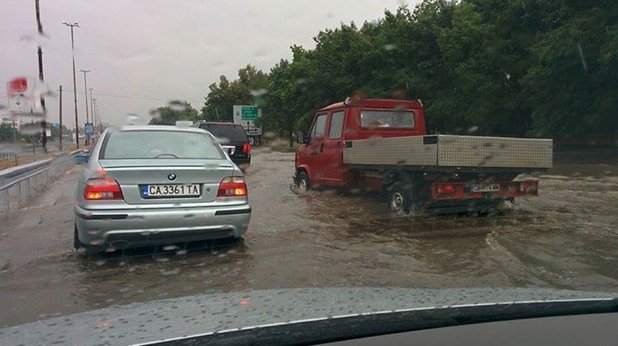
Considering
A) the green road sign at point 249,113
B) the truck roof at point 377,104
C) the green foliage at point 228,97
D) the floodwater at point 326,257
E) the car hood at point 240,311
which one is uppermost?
the green foliage at point 228,97

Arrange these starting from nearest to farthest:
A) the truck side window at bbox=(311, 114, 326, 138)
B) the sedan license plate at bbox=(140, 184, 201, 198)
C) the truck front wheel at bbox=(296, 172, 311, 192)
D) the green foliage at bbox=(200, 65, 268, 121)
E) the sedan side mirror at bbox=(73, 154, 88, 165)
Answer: the sedan license plate at bbox=(140, 184, 201, 198), the sedan side mirror at bbox=(73, 154, 88, 165), the truck side window at bbox=(311, 114, 326, 138), the truck front wheel at bbox=(296, 172, 311, 192), the green foliage at bbox=(200, 65, 268, 121)

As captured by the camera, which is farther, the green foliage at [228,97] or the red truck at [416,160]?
the green foliage at [228,97]

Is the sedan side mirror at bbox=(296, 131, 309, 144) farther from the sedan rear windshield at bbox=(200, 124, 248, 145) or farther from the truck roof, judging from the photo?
the sedan rear windshield at bbox=(200, 124, 248, 145)

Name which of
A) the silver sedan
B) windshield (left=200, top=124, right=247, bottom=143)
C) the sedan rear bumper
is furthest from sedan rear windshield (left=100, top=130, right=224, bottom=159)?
windshield (left=200, top=124, right=247, bottom=143)

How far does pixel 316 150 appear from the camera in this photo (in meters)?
11.3

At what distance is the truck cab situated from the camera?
1022 cm

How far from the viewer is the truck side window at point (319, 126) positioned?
11.0m

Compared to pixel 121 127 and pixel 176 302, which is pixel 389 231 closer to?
pixel 121 127

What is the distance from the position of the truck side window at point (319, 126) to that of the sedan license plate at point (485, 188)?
3.60 meters

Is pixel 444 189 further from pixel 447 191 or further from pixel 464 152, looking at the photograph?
pixel 464 152

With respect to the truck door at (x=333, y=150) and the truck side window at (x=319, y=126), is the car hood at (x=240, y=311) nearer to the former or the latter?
the truck door at (x=333, y=150)

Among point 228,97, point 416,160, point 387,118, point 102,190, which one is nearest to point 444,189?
point 416,160

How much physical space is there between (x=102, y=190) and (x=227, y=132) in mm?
13582

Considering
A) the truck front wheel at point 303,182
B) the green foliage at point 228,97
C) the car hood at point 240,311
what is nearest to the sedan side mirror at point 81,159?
the car hood at point 240,311
